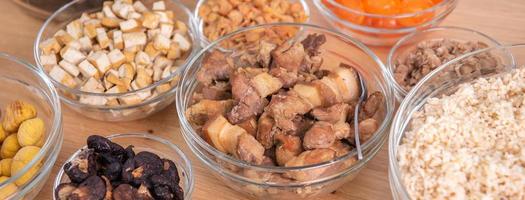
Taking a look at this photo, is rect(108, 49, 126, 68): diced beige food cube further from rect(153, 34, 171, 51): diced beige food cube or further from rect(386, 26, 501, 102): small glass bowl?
rect(386, 26, 501, 102): small glass bowl

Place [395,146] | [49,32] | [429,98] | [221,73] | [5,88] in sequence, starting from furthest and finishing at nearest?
Result: [49,32] < [5,88] < [221,73] < [429,98] < [395,146]

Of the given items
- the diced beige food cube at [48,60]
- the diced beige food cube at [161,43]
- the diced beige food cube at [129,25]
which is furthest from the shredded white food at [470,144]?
the diced beige food cube at [48,60]

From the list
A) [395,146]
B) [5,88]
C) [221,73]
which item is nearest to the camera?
[395,146]

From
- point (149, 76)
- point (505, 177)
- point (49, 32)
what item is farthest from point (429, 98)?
point (49, 32)

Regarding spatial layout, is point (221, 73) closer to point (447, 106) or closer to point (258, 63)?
point (258, 63)

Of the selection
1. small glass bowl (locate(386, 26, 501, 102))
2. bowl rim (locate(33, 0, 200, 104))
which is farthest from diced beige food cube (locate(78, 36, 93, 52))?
small glass bowl (locate(386, 26, 501, 102))

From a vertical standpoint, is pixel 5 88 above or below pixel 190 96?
below

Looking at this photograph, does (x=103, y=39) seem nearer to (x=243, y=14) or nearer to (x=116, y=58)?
(x=116, y=58)
